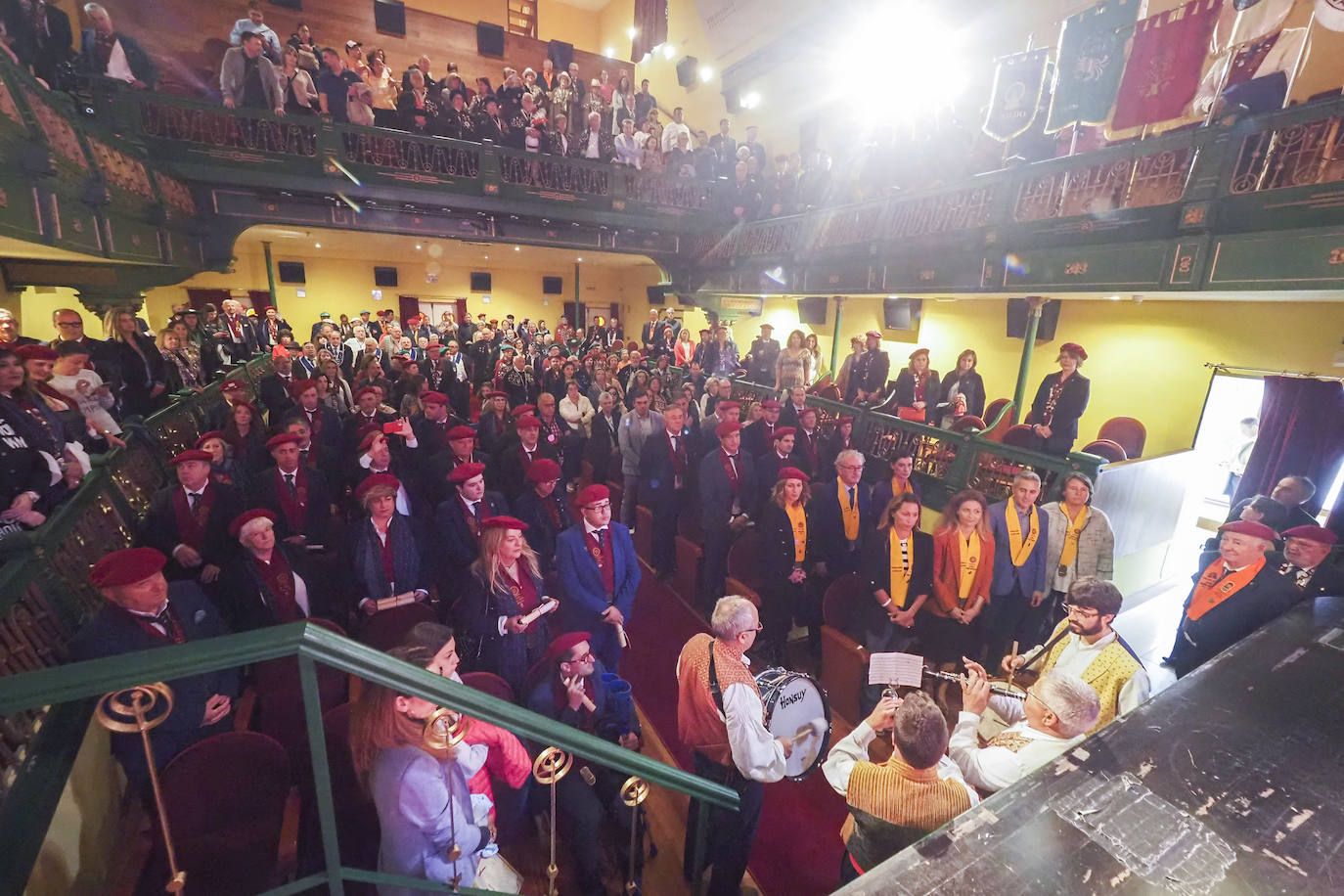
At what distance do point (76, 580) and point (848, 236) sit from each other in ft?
36.4

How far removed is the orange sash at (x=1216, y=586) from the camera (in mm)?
3549

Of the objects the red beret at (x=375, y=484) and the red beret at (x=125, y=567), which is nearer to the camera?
the red beret at (x=125, y=567)

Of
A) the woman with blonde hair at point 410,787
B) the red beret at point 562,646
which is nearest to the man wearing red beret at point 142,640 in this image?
the woman with blonde hair at point 410,787

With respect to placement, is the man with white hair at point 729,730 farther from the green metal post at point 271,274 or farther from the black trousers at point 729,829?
the green metal post at point 271,274

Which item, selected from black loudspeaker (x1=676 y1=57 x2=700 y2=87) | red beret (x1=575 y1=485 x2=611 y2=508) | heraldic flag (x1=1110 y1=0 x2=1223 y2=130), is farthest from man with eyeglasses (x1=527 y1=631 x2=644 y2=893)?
black loudspeaker (x1=676 y1=57 x2=700 y2=87)

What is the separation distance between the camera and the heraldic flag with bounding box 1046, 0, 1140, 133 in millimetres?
7352

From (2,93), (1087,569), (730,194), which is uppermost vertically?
(730,194)

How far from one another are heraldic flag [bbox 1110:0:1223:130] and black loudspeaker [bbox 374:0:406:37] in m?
17.8

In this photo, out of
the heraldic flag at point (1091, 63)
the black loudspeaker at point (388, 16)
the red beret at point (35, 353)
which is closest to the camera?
the red beret at point (35, 353)

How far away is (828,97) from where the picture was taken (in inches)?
554

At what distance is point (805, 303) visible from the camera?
1442cm

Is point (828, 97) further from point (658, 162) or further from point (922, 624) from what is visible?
point (922, 624)

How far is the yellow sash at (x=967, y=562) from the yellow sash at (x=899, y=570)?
0.35 metres

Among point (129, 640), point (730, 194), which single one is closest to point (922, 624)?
point (129, 640)
